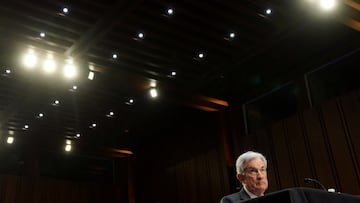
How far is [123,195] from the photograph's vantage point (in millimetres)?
12781

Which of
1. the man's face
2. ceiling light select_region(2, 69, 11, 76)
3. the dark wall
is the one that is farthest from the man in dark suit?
the dark wall

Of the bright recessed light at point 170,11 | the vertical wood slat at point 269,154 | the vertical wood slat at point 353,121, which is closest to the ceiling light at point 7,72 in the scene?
the bright recessed light at point 170,11

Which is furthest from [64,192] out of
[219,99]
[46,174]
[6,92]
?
[219,99]

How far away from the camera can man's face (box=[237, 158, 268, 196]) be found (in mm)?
2764

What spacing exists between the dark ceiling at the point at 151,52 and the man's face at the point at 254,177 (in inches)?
164

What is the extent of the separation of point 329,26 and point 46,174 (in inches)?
324

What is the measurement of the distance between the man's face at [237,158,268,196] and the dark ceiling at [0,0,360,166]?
13.6ft

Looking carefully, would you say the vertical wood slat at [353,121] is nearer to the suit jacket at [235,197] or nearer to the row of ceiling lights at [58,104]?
the row of ceiling lights at [58,104]

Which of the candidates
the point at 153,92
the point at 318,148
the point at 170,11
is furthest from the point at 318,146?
the point at 170,11

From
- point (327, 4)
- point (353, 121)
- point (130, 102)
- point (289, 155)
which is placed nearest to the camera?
point (327, 4)

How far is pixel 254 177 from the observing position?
277cm

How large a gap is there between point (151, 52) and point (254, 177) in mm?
5229

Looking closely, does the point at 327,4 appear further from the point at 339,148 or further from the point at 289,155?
the point at 289,155

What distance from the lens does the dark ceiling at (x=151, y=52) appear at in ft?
22.0
